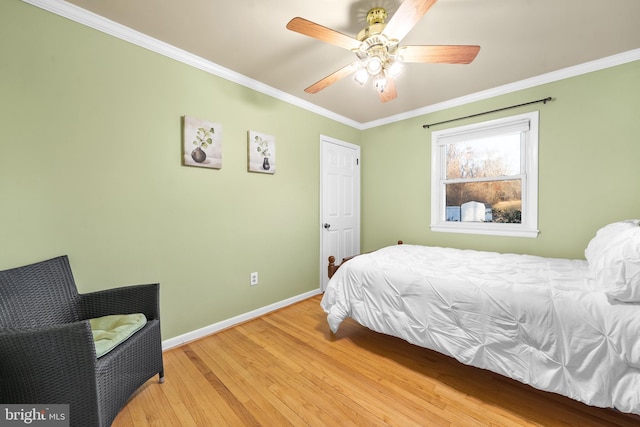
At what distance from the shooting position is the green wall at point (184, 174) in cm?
160

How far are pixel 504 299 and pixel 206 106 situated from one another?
2782mm

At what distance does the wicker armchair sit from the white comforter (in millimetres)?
1424

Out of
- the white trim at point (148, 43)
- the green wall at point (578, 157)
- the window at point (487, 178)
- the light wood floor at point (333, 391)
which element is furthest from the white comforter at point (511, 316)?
the white trim at point (148, 43)

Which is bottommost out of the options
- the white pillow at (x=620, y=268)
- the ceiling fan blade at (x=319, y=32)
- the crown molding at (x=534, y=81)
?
the white pillow at (x=620, y=268)

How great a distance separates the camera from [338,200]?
3701 mm

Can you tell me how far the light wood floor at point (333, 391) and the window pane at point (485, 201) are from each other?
182cm

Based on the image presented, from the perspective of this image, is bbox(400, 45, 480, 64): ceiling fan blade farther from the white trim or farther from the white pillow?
the white trim

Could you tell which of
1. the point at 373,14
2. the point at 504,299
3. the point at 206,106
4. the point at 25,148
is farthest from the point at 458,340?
the point at 25,148

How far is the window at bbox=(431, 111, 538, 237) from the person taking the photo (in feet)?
8.97

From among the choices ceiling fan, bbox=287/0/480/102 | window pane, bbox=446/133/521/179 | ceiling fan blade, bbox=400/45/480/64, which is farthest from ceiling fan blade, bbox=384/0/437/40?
window pane, bbox=446/133/521/179

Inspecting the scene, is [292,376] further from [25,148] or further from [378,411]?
[25,148]

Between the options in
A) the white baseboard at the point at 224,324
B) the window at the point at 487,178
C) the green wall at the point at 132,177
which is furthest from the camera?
the window at the point at 487,178

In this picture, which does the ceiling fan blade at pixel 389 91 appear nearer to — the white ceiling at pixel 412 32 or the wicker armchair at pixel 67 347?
the white ceiling at pixel 412 32

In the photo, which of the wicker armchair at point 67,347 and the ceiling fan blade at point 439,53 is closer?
the wicker armchair at point 67,347
